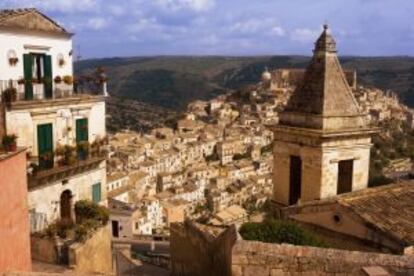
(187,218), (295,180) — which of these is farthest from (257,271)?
(187,218)

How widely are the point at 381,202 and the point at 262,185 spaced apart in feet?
301

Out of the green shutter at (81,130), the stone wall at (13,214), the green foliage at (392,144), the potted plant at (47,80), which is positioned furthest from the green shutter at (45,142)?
the green foliage at (392,144)

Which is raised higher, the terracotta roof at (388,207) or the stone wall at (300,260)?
the stone wall at (300,260)

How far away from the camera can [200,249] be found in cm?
1098

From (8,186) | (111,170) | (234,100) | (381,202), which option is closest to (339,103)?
(381,202)

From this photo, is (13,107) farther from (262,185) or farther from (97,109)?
(262,185)

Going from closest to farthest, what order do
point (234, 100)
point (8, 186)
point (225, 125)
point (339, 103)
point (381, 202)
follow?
point (8, 186) → point (381, 202) → point (339, 103) → point (225, 125) → point (234, 100)

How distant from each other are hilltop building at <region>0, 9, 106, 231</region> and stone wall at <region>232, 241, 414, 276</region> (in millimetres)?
10341

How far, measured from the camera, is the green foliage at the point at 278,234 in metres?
11.3

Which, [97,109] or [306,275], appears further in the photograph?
[97,109]

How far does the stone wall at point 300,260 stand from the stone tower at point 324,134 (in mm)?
6492

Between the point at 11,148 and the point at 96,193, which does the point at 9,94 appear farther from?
the point at 11,148

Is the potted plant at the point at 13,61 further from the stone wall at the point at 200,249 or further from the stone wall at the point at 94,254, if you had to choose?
the stone wall at the point at 200,249

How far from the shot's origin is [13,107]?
1680cm
